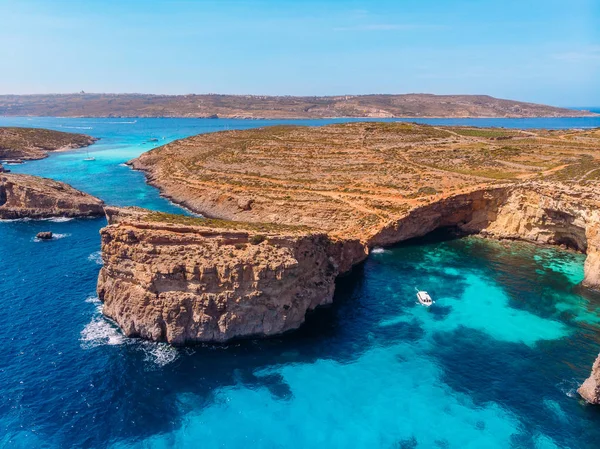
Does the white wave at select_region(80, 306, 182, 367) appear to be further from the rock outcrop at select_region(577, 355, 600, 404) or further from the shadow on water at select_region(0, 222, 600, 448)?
the rock outcrop at select_region(577, 355, 600, 404)

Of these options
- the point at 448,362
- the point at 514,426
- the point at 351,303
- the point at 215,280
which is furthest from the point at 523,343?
the point at 215,280

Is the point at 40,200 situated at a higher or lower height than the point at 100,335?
higher

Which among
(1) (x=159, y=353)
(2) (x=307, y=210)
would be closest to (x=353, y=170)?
(2) (x=307, y=210)

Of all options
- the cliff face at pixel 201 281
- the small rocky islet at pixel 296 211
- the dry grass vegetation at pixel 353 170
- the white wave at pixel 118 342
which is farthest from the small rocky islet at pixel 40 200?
the white wave at pixel 118 342

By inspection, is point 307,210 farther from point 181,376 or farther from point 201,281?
point 181,376

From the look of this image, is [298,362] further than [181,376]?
Yes

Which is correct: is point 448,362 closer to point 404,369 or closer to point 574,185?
point 404,369

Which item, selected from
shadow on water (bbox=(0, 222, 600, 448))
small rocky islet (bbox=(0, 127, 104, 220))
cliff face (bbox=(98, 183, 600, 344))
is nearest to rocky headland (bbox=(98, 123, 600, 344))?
cliff face (bbox=(98, 183, 600, 344))
